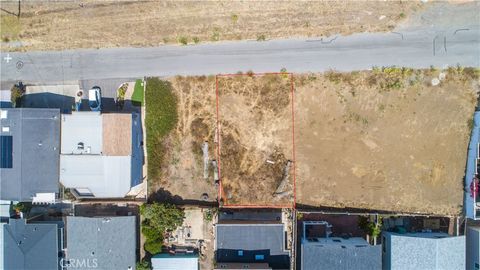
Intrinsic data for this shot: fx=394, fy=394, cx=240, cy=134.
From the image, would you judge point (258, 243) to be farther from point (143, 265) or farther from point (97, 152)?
point (97, 152)

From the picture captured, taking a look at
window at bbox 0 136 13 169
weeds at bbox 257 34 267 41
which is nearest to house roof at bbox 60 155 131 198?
window at bbox 0 136 13 169

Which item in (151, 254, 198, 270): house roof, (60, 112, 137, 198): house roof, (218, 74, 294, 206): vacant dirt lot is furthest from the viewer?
(218, 74, 294, 206): vacant dirt lot

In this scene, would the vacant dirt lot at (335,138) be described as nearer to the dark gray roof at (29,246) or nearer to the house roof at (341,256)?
the house roof at (341,256)

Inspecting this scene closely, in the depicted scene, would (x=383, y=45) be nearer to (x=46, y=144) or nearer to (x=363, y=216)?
(x=363, y=216)

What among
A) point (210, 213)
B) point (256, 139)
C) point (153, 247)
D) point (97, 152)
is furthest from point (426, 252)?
point (97, 152)

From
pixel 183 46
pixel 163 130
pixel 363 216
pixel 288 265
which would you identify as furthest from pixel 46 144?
pixel 363 216

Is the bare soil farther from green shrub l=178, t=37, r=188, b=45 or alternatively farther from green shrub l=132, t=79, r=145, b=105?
green shrub l=178, t=37, r=188, b=45
